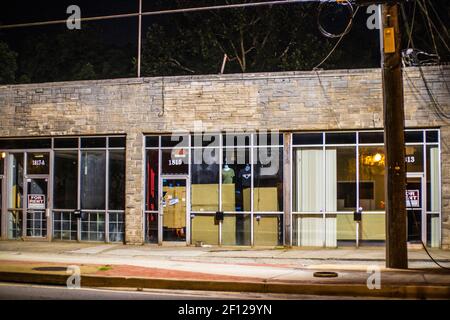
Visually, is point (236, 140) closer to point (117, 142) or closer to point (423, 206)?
point (117, 142)

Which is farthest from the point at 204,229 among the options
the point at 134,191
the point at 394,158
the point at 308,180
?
the point at 394,158

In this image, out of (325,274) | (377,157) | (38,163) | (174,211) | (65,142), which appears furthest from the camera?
(38,163)

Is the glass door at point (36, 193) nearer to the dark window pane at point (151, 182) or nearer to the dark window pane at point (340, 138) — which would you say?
the dark window pane at point (151, 182)

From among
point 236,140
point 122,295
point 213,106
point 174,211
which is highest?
point 213,106

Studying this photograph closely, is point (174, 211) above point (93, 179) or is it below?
below

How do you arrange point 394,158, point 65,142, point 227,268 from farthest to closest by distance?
point 65,142, point 227,268, point 394,158

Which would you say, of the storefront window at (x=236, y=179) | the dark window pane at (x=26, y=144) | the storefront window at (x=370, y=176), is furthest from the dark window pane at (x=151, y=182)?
the storefront window at (x=370, y=176)

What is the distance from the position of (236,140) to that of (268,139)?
102cm

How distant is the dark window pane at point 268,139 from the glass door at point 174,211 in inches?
108

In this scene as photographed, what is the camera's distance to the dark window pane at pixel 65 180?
2112 centimetres

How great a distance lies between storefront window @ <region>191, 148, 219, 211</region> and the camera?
A: 64.8 feet

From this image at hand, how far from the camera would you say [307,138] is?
1927cm

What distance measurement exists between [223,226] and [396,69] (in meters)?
8.51
